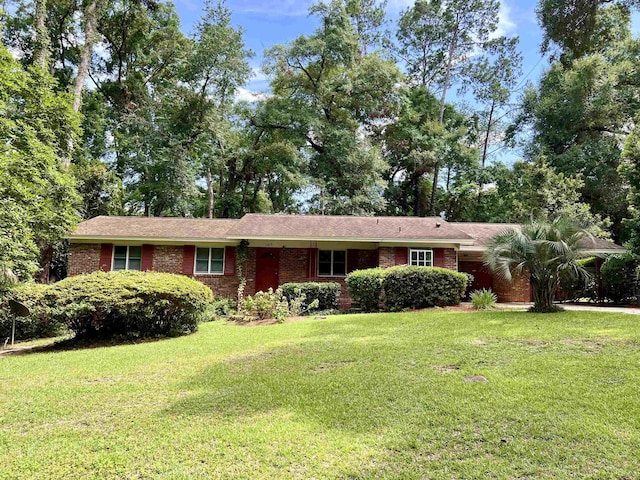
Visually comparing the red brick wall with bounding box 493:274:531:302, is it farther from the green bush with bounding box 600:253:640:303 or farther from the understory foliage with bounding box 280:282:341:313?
the understory foliage with bounding box 280:282:341:313

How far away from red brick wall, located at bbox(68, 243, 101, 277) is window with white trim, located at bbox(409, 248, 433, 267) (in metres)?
12.9

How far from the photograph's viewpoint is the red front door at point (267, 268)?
1705 centimetres

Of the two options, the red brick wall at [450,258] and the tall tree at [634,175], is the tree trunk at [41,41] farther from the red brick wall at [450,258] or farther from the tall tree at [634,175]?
the tall tree at [634,175]

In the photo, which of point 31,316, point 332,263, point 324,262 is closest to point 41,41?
point 31,316

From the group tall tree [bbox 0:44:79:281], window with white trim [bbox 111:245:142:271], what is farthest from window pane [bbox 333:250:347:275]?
tall tree [bbox 0:44:79:281]

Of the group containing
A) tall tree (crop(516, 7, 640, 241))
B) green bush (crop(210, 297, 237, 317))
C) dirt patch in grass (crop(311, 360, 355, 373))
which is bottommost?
green bush (crop(210, 297, 237, 317))

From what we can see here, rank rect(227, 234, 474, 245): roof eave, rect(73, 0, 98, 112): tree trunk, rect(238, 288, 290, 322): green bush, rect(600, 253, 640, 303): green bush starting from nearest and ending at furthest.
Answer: rect(238, 288, 290, 322): green bush, rect(600, 253, 640, 303): green bush, rect(227, 234, 474, 245): roof eave, rect(73, 0, 98, 112): tree trunk

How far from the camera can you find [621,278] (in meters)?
15.4

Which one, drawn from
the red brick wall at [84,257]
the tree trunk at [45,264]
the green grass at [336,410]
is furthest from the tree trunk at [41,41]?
the green grass at [336,410]

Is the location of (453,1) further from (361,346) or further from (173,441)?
(173,441)

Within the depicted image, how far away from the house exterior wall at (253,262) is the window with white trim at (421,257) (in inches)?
10.0

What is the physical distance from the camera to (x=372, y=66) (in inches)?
1105

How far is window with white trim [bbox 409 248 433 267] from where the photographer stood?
1625cm

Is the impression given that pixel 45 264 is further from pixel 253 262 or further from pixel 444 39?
pixel 444 39
